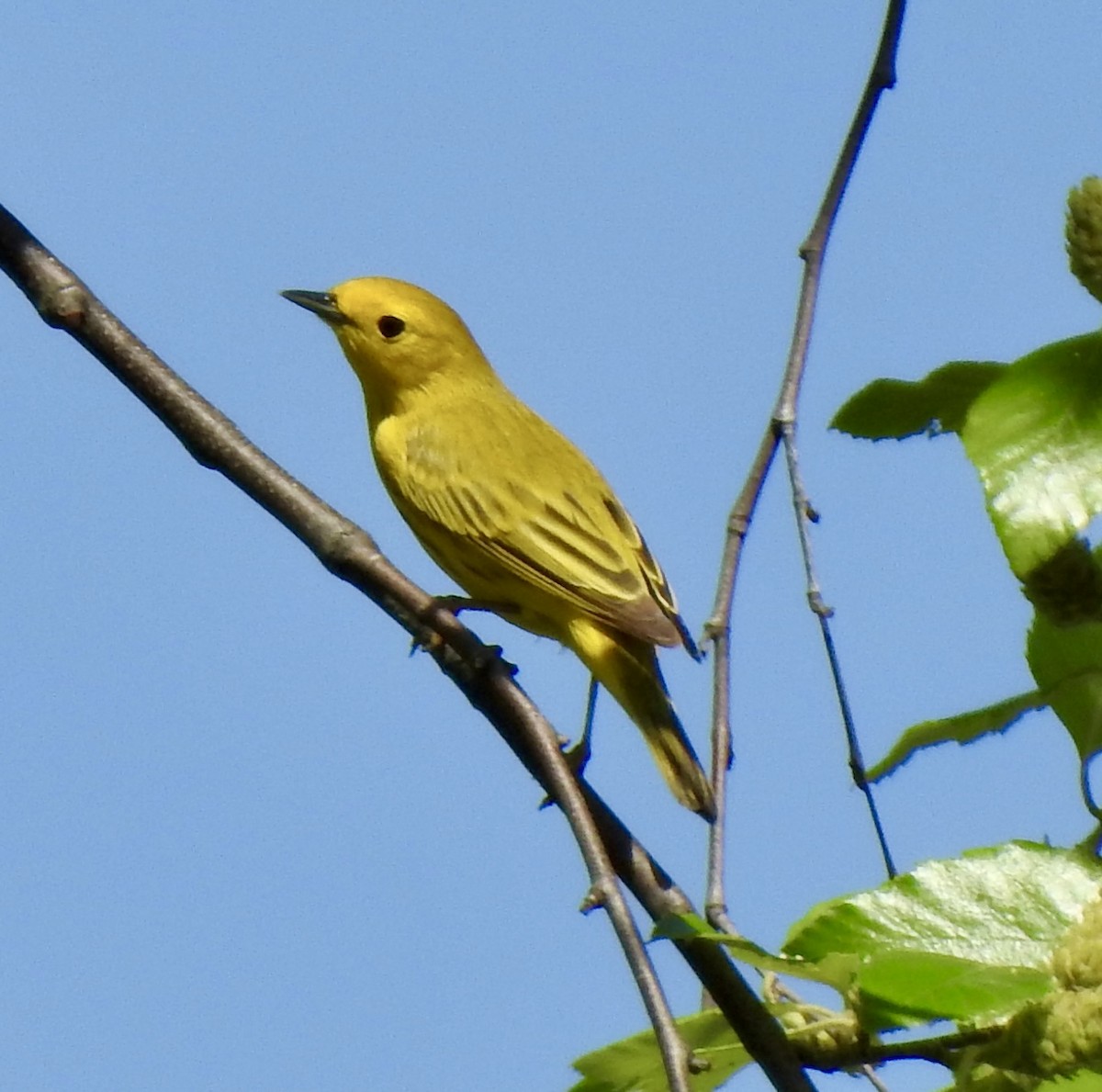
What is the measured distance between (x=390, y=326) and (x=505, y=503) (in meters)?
1.38

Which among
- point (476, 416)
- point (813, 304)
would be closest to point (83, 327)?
point (813, 304)

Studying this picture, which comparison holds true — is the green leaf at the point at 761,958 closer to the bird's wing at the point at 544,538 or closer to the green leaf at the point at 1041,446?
the green leaf at the point at 1041,446

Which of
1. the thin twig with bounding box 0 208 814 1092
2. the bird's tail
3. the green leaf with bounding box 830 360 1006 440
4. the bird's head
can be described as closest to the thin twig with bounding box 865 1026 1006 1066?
the thin twig with bounding box 0 208 814 1092

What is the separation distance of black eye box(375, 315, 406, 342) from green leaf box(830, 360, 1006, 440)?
3988 mm

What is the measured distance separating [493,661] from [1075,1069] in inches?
44.3

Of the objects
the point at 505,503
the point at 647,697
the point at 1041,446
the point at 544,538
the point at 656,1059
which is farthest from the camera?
the point at 505,503

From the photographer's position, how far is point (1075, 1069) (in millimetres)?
1541

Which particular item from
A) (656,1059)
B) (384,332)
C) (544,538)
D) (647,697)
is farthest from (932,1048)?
(384,332)

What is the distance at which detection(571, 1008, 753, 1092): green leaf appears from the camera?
6.31 feet

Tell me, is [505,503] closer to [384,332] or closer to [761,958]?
[384,332]

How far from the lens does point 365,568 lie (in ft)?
8.58

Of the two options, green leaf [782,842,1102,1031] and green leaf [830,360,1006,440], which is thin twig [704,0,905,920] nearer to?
green leaf [830,360,1006,440]

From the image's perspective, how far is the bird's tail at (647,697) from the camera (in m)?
3.98

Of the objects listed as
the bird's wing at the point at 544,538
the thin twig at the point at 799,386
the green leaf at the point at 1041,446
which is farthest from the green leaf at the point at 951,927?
the bird's wing at the point at 544,538
